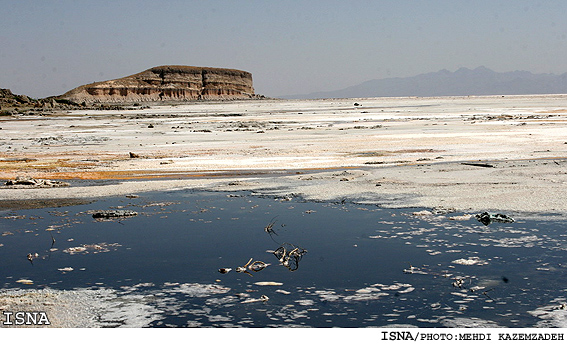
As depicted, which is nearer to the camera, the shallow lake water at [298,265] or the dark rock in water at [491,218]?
the shallow lake water at [298,265]

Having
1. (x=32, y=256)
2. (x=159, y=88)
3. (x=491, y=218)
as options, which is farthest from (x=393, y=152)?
(x=159, y=88)

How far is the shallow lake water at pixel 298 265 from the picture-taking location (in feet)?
20.4

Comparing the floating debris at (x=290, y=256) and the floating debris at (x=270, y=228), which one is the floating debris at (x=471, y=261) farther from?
the floating debris at (x=270, y=228)

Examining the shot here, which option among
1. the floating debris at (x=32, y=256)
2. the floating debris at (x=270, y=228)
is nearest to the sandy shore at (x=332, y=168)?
the floating debris at (x=270, y=228)

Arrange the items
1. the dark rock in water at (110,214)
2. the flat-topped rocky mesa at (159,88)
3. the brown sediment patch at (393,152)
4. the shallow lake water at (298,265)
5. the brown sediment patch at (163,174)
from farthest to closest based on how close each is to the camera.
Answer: the flat-topped rocky mesa at (159,88) < the brown sediment patch at (393,152) < the brown sediment patch at (163,174) < the dark rock in water at (110,214) < the shallow lake water at (298,265)

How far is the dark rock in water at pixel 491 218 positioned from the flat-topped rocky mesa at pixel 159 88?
15008cm

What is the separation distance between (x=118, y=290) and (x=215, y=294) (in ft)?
3.70

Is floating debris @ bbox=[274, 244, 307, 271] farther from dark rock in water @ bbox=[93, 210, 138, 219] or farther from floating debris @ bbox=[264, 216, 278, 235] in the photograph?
dark rock in water @ bbox=[93, 210, 138, 219]

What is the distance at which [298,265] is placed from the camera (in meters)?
7.96

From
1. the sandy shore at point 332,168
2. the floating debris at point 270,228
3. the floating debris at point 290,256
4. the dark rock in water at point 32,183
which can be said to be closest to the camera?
the floating debris at point 290,256

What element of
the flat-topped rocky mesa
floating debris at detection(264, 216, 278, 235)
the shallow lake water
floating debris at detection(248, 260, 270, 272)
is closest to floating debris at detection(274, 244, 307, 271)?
the shallow lake water

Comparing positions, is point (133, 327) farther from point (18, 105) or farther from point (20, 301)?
point (18, 105)

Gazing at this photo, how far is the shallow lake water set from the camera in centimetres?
620
